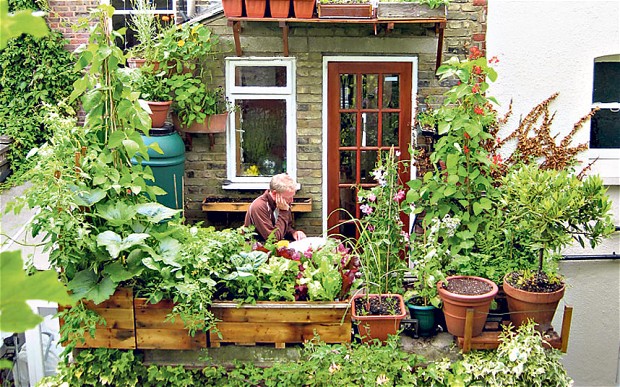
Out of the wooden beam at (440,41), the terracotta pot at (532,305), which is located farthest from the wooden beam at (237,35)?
the terracotta pot at (532,305)

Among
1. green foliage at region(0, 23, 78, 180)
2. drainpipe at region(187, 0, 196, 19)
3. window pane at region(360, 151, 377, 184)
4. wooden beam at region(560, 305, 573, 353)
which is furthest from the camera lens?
green foliage at region(0, 23, 78, 180)

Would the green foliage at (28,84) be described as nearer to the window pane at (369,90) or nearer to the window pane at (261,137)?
the window pane at (261,137)

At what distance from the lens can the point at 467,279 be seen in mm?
4398

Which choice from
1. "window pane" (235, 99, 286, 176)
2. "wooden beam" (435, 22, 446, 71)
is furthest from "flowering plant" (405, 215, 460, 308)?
"window pane" (235, 99, 286, 176)

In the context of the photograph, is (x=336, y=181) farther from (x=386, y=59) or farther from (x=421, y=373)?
(x=421, y=373)

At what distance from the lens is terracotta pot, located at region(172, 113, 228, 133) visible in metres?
6.51

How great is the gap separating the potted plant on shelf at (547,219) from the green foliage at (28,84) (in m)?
5.42

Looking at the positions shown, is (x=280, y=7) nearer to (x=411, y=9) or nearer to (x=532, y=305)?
(x=411, y=9)

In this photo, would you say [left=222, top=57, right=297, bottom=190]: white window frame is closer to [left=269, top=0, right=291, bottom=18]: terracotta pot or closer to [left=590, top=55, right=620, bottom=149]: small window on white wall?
[left=269, top=0, right=291, bottom=18]: terracotta pot

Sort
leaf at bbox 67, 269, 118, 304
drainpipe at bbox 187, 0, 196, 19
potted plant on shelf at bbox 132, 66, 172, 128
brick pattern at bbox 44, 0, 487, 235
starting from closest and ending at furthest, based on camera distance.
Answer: leaf at bbox 67, 269, 118, 304
potted plant on shelf at bbox 132, 66, 172, 128
brick pattern at bbox 44, 0, 487, 235
drainpipe at bbox 187, 0, 196, 19

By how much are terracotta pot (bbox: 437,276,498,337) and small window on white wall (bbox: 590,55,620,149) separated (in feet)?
→ 9.98

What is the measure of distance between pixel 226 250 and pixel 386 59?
3.11 meters

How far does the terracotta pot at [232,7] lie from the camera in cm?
610

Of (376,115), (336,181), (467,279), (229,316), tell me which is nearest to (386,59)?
(376,115)
